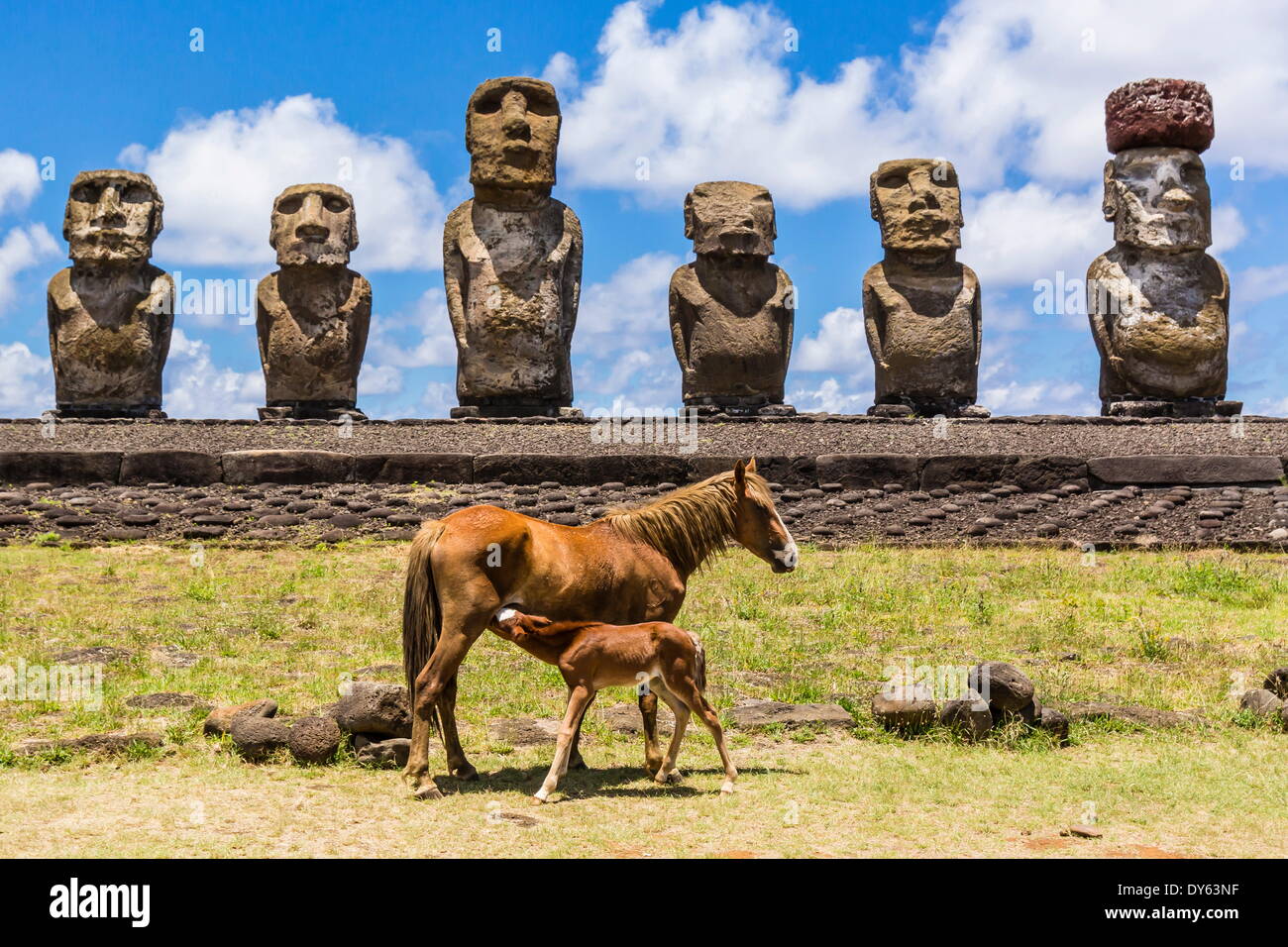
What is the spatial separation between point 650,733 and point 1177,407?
688 inches

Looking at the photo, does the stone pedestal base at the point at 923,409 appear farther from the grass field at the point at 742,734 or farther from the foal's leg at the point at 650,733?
the foal's leg at the point at 650,733

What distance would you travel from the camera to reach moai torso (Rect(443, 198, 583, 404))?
22094mm

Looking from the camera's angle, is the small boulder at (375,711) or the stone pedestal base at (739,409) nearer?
the small boulder at (375,711)

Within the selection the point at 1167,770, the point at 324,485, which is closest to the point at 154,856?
the point at 1167,770

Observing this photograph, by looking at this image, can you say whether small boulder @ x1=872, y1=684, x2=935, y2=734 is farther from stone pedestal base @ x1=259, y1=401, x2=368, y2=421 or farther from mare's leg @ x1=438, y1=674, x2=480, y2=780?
stone pedestal base @ x1=259, y1=401, x2=368, y2=421

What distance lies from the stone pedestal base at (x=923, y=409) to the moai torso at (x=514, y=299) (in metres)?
4.89

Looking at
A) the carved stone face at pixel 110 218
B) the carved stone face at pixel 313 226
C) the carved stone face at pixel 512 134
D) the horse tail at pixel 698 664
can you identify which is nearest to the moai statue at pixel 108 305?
the carved stone face at pixel 110 218

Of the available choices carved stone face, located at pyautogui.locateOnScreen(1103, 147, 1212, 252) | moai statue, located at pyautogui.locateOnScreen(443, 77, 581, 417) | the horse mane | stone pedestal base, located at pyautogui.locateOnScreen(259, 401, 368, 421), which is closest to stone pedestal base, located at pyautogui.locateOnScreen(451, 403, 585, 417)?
moai statue, located at pyautogui.locateOnScreen(443, 77, 581, 417)

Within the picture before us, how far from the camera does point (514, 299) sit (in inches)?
872

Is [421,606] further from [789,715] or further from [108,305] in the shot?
[108,305]

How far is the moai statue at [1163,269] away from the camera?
22.5 meters

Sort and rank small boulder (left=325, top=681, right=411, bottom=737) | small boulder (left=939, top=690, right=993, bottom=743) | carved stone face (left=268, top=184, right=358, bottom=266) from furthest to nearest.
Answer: carved stone face (left=268, top=184, right=358, bottom=266) → small boulder (left=939, top=690, right=993, bottom=743) → small boulder (left=325, top=681, right=411, bottom=737)

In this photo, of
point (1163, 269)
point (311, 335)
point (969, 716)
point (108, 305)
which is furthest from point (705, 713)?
point (108, 305)

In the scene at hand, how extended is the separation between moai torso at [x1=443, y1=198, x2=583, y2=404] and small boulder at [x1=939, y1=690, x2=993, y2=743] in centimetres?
1449
